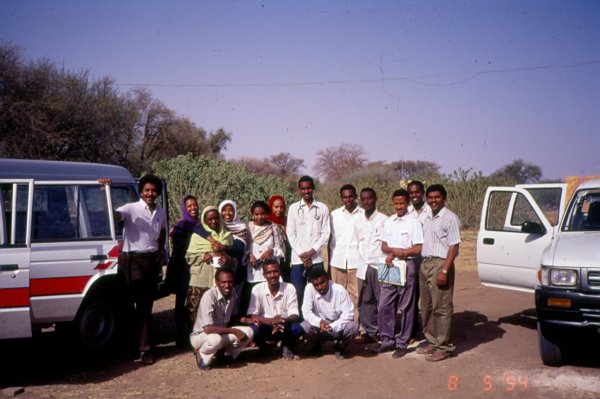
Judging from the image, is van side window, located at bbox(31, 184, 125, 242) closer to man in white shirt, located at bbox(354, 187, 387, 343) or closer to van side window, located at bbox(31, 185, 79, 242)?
van side window, located at bbox(31, 185, 79, 242)

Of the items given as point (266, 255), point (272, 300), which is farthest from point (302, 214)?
point (272, 300)

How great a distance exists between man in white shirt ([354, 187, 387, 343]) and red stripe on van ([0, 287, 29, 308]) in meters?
3.59

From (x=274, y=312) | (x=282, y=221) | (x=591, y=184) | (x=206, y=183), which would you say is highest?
(x=206, y=183)

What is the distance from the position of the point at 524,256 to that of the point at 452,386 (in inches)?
103

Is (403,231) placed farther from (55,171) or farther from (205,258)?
(55,171)

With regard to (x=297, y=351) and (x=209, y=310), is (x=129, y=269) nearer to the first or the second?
(x=209, y=310)

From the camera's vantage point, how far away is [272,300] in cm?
657

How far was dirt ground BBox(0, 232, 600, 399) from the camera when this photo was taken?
5.40m

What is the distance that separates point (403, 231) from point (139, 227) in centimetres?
280

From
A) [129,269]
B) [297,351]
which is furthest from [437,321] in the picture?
[129,269]

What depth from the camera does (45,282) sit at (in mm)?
5914

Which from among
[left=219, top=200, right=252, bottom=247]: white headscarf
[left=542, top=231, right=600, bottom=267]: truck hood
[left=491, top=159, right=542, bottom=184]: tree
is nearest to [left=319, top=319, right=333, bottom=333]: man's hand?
[left=219, top=200, right=252, bottom=247]: white headscarf

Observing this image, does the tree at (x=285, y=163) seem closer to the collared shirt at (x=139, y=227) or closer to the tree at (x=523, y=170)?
the tree at (x=523, y=170)

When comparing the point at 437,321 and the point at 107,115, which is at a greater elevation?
the point at 107,115
